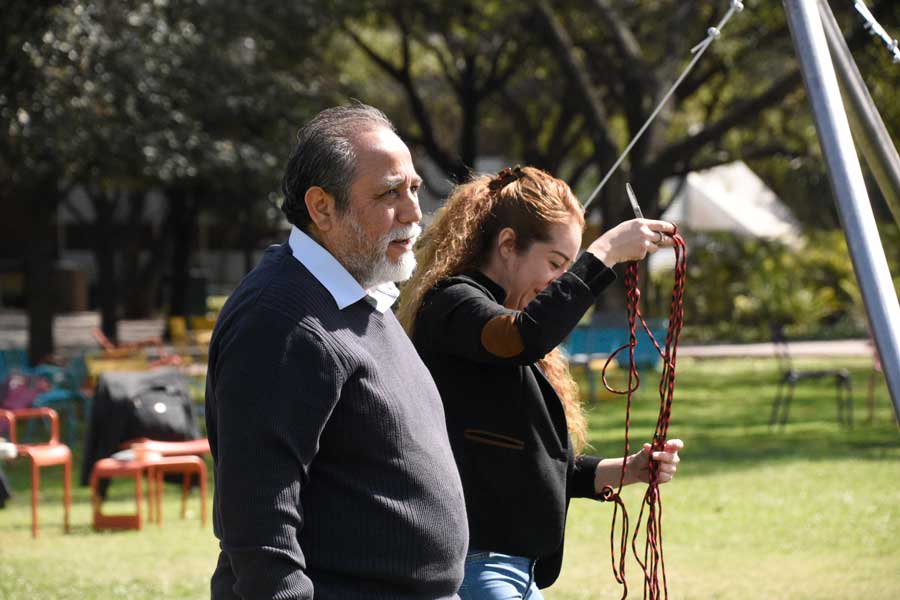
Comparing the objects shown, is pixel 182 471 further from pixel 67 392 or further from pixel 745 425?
pixel 745 425

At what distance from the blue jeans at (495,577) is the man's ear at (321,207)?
0.94 metres

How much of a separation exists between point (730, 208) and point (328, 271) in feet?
115

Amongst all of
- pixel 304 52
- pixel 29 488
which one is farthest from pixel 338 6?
pixel 29 488

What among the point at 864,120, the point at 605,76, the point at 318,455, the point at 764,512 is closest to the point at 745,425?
the point at 764,512

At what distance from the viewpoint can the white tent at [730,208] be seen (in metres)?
35.8

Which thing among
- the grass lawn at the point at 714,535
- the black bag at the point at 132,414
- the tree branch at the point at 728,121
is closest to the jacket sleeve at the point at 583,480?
the grass lawn at the point at 714,535

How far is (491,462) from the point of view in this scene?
3137 millimetres

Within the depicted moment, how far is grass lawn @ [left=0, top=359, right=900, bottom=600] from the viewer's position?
7.36 m

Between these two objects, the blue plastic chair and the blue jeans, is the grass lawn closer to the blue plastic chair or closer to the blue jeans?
the blue plastic chair

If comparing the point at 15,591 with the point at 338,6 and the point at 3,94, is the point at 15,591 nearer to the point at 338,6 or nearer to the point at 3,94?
the point at 3,94

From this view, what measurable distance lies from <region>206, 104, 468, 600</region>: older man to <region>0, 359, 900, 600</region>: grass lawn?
15.3 ft

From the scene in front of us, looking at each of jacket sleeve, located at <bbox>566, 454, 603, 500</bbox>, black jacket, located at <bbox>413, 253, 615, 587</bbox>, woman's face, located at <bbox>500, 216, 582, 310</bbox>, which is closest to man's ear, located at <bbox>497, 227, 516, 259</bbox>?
woman's face, located at <bbox>500, 216, 582, 310</bbox>

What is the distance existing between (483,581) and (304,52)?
19148mm

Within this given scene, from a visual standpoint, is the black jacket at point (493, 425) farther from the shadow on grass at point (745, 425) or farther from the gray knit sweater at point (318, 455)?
the shadow on grass at point (745, 425)
